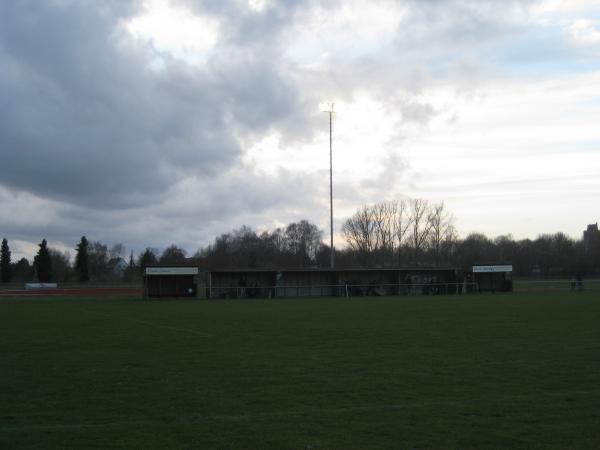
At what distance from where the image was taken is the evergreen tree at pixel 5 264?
123875 millimetres

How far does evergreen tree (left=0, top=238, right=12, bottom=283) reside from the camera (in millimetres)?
123875

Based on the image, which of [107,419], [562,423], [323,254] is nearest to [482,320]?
[562,423]

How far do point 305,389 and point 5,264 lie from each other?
424 feet

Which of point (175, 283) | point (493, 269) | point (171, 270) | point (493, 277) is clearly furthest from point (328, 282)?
point (493, 277)

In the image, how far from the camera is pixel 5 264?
415ft

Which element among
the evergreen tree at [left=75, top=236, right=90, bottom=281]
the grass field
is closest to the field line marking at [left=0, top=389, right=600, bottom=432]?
the grass field

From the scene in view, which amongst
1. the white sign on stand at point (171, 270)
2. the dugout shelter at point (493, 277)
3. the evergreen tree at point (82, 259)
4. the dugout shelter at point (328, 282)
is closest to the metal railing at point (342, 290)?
the dugout shelter at point (328, 282)

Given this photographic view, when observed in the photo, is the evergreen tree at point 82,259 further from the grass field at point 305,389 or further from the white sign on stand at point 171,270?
the grass field at point 305,389

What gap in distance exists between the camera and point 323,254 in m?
142

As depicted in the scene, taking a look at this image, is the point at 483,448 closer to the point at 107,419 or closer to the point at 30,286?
the point at 107,419

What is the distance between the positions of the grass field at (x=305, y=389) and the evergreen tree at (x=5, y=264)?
373 feet

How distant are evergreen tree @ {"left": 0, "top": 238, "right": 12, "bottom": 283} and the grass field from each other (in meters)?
114

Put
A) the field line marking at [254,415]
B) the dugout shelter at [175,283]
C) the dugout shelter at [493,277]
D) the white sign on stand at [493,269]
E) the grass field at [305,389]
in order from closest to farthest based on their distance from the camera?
1. the grass field at [305,389]
2. the field line marking at [254,415]
3. the dugout shelter at [175,283]
4. the white sign on stand at [493,269]
5. the dugout shelter at [493,277]

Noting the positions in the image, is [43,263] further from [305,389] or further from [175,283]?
[305,389]
